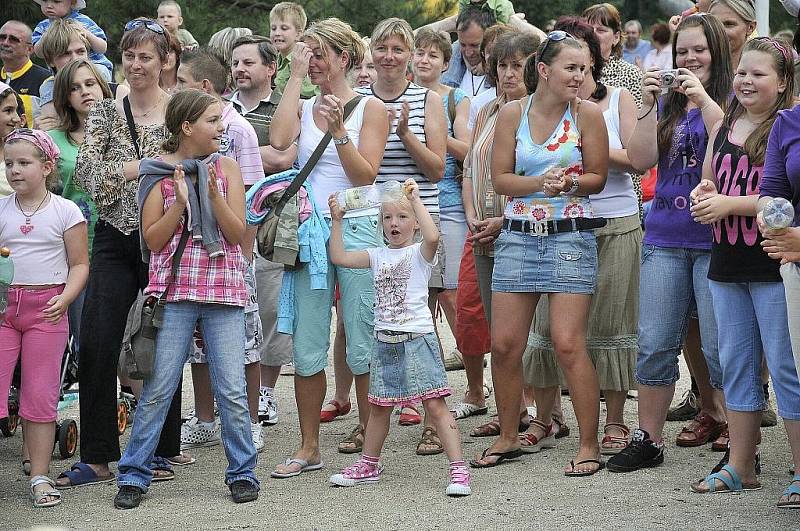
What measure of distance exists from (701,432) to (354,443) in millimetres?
1771

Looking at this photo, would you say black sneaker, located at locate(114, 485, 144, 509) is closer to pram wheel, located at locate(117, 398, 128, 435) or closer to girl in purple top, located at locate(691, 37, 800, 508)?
pram wheel, located at locate(117, 398, 128, 435)

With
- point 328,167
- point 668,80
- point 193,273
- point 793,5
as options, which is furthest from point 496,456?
point 793,5

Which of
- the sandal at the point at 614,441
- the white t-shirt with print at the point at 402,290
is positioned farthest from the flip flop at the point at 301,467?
the sandal at the point at 614,441

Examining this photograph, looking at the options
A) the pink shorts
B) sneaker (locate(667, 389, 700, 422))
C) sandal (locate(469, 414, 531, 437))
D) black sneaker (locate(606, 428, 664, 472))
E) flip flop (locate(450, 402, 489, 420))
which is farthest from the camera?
flip flop (locate(450, 402, 489, 420))

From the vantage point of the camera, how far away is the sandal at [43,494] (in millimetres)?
5512

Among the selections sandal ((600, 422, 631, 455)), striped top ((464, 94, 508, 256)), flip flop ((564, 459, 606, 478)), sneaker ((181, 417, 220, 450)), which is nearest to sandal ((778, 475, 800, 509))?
flip flop ((564, 459, 606, 478))

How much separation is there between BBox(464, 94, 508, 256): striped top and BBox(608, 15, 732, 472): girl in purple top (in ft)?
2.83

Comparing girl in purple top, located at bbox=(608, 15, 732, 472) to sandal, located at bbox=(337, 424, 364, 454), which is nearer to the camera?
girl in purple top, located at bbox=(608, 15, 732, 472)

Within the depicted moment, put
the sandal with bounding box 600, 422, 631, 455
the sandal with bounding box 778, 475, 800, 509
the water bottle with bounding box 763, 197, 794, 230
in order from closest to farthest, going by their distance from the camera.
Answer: the water bottle with bounding box 763, 197, 794, 230 < the sandal with bounding box 778, 475, 800, 509 < the sandal with bounding box 600, 422, 631, 455

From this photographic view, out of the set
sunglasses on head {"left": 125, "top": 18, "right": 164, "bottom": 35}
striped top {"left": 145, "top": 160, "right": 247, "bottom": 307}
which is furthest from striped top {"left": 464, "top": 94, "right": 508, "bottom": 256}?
sunglasses on head {"left": 125, "top": 18, "right": 164, "bottom": 35}

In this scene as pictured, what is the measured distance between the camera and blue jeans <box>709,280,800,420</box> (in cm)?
505

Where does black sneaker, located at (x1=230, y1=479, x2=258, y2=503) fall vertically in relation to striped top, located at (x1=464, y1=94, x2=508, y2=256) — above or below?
below

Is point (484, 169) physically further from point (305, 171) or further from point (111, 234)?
point (111, 234)

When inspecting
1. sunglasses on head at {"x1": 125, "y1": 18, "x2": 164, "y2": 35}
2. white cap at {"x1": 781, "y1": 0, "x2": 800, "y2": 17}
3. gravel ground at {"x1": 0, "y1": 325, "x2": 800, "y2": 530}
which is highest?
white cap at {"x1": 781, "y1": 0, "x2": 800, "y2": 17}
